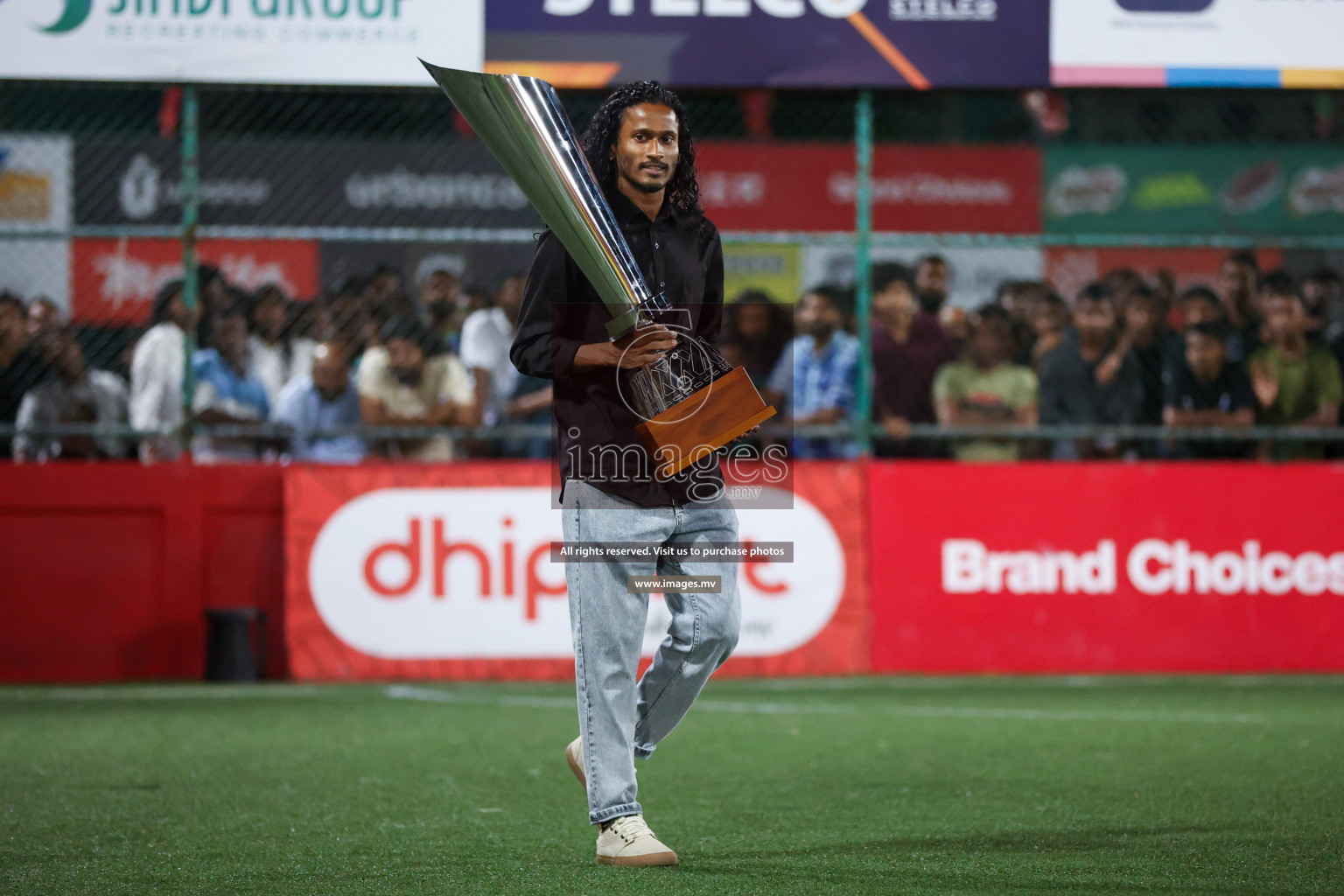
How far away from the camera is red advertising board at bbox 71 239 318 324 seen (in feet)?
55.0

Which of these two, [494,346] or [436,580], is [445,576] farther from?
[494,346]

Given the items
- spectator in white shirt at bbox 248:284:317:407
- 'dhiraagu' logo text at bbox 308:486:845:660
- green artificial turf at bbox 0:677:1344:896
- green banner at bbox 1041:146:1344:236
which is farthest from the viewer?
green banner at bbox 1041:146:1344:236

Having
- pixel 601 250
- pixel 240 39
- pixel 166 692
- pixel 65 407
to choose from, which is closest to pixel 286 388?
pixel 65 407

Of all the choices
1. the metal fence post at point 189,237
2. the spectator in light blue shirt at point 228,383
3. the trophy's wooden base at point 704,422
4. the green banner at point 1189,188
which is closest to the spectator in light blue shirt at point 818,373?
the spectator in light blue shirt at point 228,383

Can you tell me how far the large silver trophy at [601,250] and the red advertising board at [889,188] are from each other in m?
14.4

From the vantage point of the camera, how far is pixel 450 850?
4.71 meters

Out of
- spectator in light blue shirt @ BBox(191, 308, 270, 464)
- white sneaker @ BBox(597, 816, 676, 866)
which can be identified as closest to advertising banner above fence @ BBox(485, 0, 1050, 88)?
spectator in light blue shirt @ BBox(191, 308, 270, 464)

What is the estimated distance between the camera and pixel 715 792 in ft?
19.1

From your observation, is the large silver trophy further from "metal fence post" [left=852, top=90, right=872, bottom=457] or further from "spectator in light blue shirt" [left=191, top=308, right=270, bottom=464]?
"spectator in light blue shirt" [left=191, top=308, right=270, bottom=464]

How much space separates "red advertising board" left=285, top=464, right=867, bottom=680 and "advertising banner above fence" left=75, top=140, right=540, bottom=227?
8836mm

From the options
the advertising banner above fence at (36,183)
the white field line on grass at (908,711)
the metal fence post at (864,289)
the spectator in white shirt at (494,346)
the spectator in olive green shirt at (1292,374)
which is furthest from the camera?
the advertising banner above fence at (36,183)

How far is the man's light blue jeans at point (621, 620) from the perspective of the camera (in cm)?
450

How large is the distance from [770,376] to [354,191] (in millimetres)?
9165

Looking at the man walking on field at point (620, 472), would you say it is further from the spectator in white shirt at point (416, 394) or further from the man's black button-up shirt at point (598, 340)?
the spectator in white shirt at point (416, 394)
